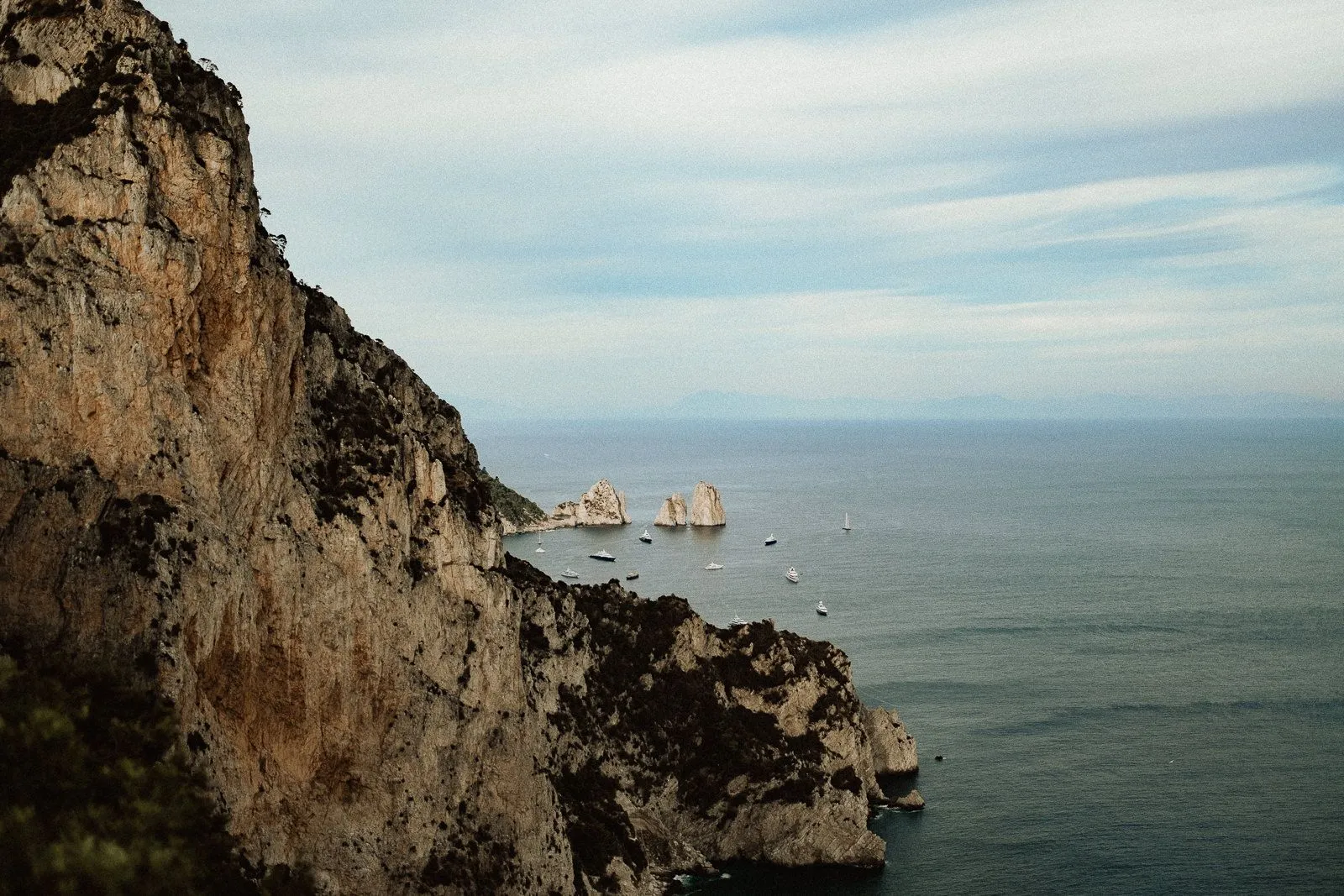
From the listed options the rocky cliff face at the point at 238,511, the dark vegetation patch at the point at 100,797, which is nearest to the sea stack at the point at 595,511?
the rocky cliff face at the point at 238,511

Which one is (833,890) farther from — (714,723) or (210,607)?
(210,607)

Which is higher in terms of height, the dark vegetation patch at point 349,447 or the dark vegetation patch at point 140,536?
the dark vegetation patch at point 349,447

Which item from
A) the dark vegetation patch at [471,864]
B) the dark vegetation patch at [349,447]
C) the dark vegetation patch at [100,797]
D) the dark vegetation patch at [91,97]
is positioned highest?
the dark vegetation patch at [91,97]

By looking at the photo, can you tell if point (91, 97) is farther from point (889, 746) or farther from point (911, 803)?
point (889, 746)

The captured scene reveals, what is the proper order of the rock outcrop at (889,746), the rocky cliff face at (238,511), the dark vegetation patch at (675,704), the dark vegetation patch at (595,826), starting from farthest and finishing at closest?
1. the rock outcrop at (889,746)
2. the dark vegetation patch at (675,704)
3. the dark vegetation patch at (595,826)
4. the rocky cliff face at (238,511)

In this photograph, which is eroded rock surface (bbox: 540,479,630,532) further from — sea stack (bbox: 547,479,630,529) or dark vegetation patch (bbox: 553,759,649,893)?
dark vegetation patch (bbox: 553,759,649,893)

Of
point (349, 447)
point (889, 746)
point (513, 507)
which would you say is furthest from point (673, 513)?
point (349, 447)

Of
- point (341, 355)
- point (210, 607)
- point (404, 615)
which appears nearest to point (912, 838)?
point (404, 615)

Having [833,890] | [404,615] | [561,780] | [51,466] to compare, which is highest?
[51,466]

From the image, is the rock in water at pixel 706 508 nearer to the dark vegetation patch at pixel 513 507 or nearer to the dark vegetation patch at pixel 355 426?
the dark vegetation patch at pixel 513 507
